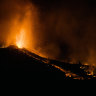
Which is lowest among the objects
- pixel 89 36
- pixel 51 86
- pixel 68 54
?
pixel 51 86

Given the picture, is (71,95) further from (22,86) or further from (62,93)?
(22,86)

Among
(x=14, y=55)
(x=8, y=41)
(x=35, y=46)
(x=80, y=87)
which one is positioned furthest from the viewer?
(x=35, y=46)

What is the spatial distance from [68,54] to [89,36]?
6283mm

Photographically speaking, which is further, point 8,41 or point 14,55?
point 8,41

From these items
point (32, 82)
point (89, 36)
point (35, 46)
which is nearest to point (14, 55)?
point (32, 82)

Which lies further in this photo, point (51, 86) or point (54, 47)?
point (54, 47)

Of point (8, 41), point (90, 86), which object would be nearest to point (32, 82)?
point (90, 86)

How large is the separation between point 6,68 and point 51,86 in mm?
4473

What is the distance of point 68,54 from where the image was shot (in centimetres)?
3744

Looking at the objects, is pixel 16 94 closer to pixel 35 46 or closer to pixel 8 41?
pixel 8 41

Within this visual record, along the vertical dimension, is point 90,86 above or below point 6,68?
below

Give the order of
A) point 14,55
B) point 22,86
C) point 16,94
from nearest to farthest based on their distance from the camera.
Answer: point 16,94 → point 22,86 → point 14,55

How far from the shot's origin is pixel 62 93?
13.3m

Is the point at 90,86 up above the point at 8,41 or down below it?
below
